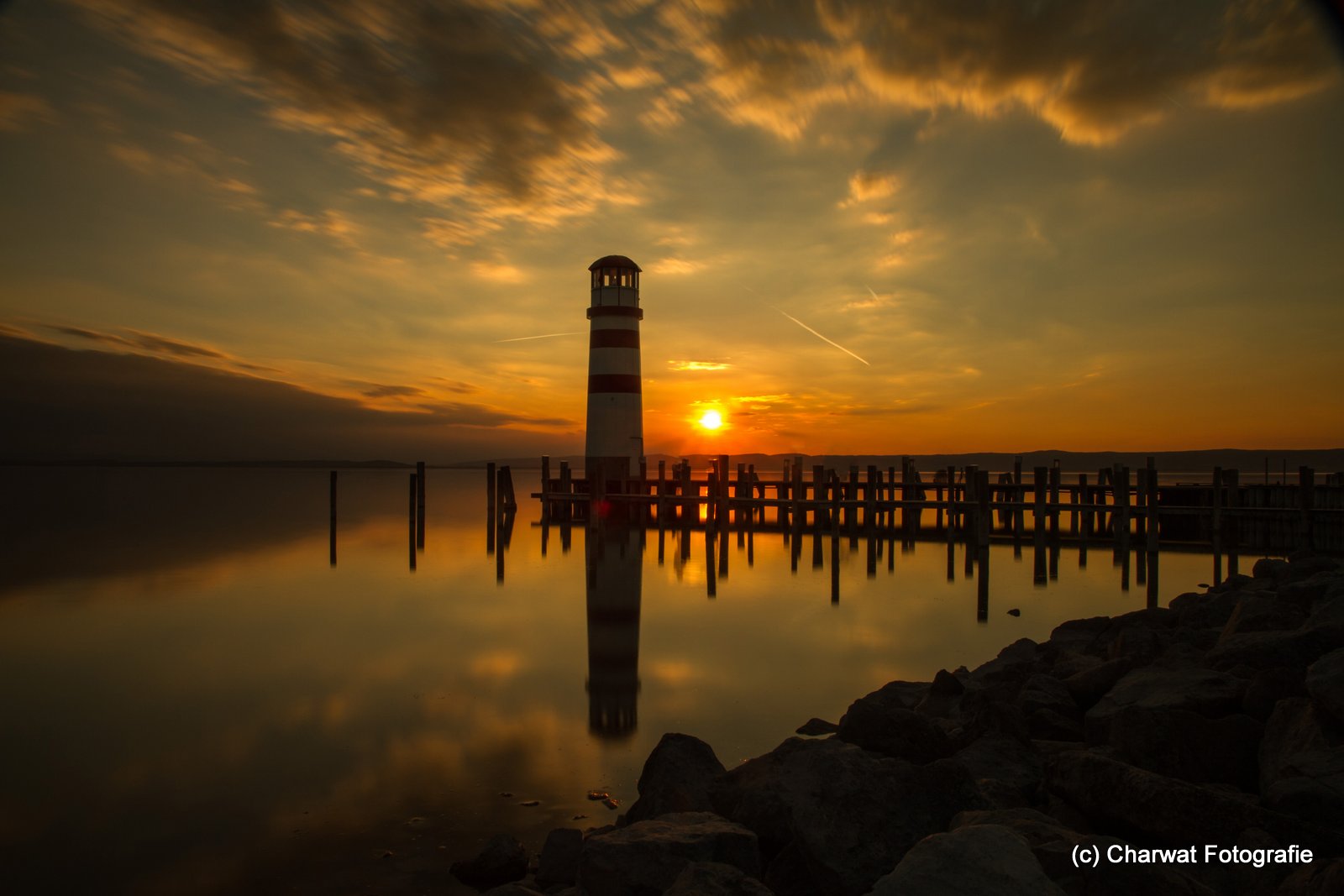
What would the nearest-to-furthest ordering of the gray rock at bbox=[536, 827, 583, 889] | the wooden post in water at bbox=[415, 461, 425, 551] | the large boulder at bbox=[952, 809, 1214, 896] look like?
the large boulder at bbox=[952, 809, 1214, 896], the gray rock at bbox=[536, 827, 583, 889], the wooden post in water at bbox=[415, 461, 425, 551]

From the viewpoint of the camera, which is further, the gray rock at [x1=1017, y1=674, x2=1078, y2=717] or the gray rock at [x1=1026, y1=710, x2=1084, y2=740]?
the gray rock at [x1=1017, y1=674, x2=1078, y2=717]

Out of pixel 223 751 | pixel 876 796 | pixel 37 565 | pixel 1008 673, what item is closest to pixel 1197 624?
pixel 1008 673

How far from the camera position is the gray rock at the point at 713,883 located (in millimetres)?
3334

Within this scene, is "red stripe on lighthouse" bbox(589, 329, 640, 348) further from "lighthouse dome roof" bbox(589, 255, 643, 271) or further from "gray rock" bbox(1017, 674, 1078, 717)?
"gray rock" bbox(1017, 674, 1078, 717)

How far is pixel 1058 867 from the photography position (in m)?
3.25

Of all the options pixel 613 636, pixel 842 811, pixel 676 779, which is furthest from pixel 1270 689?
pixel 613 636

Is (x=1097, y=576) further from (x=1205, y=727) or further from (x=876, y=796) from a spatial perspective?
(x=876, y=796)

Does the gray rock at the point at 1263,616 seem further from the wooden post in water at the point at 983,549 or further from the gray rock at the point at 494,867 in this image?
the wooden post in water at the point at 983,549

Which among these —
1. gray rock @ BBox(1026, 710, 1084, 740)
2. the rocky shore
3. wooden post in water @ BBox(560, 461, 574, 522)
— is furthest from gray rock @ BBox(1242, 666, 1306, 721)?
wooden post in water @ BBox(560, 461, 574, 522)

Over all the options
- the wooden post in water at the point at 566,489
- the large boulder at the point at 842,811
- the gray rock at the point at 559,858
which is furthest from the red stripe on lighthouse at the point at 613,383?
the large boulder at the point at 842,811

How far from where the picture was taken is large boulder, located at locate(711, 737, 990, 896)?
3.95 m

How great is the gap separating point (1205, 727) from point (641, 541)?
820 inches

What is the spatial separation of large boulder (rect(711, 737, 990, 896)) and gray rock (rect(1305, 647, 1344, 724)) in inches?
67.9

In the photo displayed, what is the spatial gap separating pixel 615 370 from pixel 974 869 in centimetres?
2357
